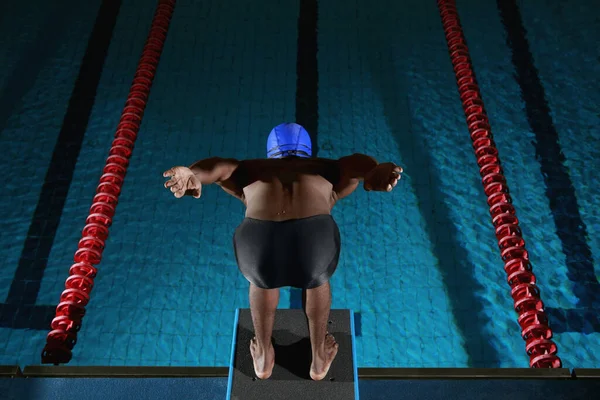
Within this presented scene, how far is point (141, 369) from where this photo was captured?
1723 mm

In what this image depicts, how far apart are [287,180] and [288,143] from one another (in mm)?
174

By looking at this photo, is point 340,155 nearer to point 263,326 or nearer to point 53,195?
point 53,195

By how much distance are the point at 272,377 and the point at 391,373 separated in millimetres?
392

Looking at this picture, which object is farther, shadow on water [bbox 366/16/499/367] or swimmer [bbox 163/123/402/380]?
shadow on water [bbox 366/16/499/367]

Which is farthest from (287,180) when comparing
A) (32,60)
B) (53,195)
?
(32,60)

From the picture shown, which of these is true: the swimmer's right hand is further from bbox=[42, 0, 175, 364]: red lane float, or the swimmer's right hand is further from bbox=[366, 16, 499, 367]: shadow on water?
bbox=[366, 16, 499, 367]: shadow on water

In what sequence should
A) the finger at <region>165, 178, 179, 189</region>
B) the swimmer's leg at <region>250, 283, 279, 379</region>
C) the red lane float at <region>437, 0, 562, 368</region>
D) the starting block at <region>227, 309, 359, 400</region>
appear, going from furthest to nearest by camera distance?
1. the red lane float at <region>437, 0, 562, 368</region>
2. the starting block at <region>227, 309, 359, 400</region>
3. the swimmer's leg at <region>250, 283, 279, 379</region>
4. the finger at <region>165, 178, 179, 189</region>

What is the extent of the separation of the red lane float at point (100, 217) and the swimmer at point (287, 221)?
4.64 feet

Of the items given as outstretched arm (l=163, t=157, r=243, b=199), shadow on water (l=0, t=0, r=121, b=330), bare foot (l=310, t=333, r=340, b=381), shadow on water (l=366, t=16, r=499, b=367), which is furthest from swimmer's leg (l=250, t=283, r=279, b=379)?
shadow on water (l=0, t=0, r=121, b=330)

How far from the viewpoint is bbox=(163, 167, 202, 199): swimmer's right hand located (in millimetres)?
1302

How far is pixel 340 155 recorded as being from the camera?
3.45 m

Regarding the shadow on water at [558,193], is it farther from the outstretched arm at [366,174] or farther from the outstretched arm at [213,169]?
the outstretched arm at [213,169]

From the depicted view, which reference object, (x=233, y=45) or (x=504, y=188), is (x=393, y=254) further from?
(x=233, y=45)

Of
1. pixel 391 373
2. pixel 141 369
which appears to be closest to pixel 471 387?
pixel 391 373
